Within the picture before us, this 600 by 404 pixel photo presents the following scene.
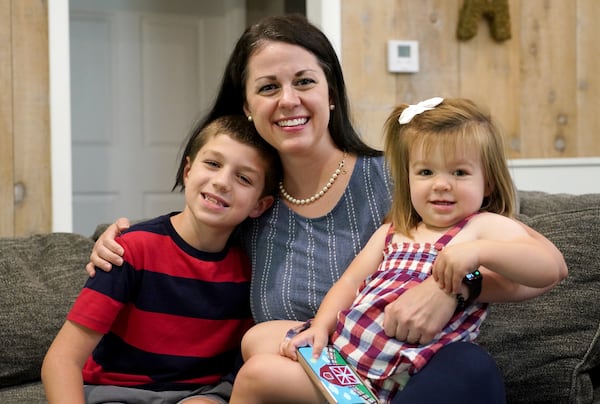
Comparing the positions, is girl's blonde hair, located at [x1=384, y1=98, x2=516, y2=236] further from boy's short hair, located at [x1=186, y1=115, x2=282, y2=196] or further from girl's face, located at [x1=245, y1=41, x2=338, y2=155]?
boy's short hair, located at [x1=186, y1=115, x2=282, y2=196]

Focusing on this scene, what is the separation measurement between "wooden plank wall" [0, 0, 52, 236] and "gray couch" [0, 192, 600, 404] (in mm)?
1475

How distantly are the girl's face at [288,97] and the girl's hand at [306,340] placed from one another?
39 centimetres

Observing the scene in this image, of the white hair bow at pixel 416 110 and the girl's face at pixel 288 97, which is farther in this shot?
the girl's face at pixel 288 97

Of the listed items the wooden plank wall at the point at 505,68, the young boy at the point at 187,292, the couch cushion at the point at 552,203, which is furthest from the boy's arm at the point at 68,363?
the wooden plank wall at the point at 505,68

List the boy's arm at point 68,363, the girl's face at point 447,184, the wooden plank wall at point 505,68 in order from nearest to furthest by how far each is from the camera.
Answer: the girl's face at point 447,184
the boy's arm at point 68,363
the wooden plank wall at point 505,68

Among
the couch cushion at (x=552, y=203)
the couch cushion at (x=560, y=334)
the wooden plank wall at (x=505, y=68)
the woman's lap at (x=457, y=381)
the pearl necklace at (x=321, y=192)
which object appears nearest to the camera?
the woman's lap at (x=457, y=381)

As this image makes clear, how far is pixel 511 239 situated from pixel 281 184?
1.92 ft

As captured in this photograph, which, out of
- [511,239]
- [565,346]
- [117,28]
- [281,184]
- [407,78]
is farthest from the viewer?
[117,28]

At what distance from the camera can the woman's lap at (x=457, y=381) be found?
1203 millimetres

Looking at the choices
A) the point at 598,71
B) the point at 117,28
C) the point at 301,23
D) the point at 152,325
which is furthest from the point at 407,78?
the point at 152,325

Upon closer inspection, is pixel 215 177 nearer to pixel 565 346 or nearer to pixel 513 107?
pixel 565 346

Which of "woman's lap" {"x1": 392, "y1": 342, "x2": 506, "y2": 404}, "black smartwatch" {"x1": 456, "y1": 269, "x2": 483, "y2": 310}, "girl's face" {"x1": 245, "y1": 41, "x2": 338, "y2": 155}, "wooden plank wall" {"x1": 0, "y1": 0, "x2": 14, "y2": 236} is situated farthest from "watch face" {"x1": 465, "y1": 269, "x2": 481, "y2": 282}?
"wooden plank wall" {"x1": 0, "y1": 0, "x2": 14, "y2": 236}

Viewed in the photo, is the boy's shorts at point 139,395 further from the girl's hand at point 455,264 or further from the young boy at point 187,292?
the girl's hand at point 455,264

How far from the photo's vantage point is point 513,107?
149 inches
